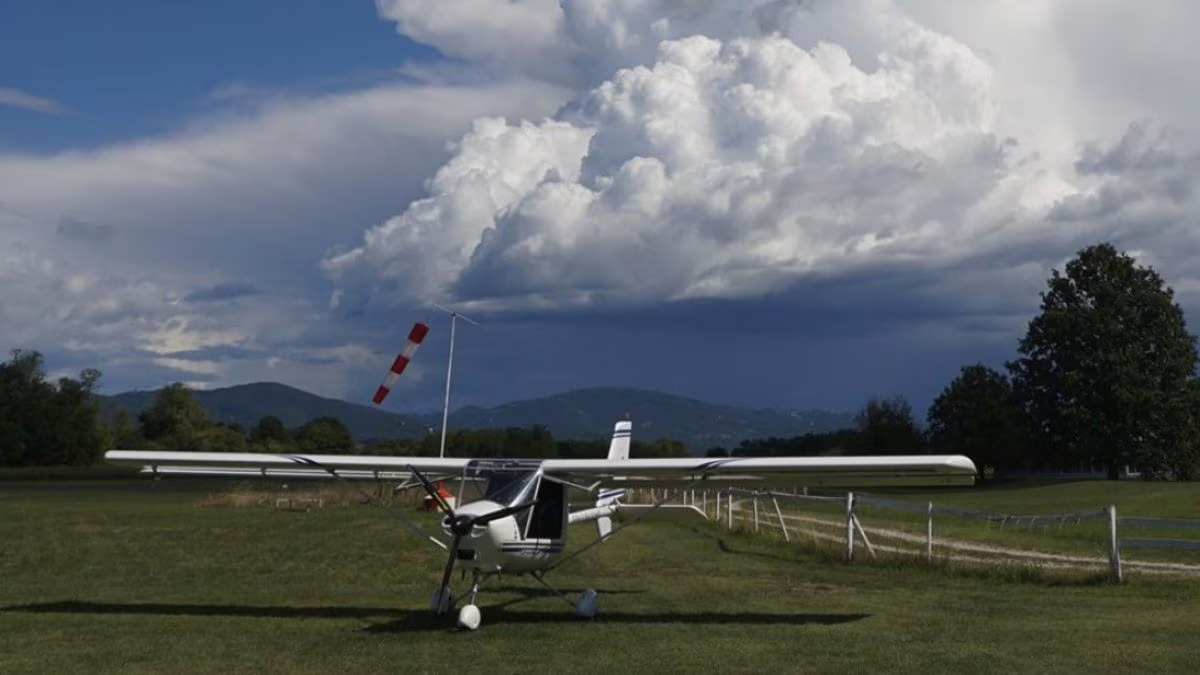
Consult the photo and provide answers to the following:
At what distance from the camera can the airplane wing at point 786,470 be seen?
15.5 meters

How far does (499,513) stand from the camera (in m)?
14.4

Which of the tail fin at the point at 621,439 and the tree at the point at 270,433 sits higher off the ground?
the tree at the point at 270,433

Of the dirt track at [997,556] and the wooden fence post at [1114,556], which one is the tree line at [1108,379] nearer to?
the dirt track at [997,556]

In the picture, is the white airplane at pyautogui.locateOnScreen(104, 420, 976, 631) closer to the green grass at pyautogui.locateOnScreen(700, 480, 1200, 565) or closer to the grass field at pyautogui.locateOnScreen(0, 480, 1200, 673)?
the grass field at pyautogui.locateOnScreen(0, 480, 1200, 673)

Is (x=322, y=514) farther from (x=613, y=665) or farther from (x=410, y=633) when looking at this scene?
(x=613, y=665)

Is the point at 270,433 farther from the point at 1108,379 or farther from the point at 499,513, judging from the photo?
the point at 499,513

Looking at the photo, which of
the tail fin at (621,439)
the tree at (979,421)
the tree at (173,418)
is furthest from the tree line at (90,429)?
the tail fin at (621,439)

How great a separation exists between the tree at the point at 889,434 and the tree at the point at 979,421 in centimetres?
187

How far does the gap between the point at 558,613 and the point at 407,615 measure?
1933 millimetres

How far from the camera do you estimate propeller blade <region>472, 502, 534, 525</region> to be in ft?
46.5

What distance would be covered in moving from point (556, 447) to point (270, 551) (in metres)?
26.1

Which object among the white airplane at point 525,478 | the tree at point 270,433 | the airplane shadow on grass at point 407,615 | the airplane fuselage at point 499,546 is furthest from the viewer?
the tree at point 270,433

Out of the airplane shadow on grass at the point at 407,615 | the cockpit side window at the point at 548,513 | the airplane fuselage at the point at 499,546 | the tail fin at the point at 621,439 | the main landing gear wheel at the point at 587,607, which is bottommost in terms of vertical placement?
the airplane shadow on grass at the point at 407,615

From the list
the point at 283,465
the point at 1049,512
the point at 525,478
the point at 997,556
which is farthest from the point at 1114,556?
the point at 1049,512
